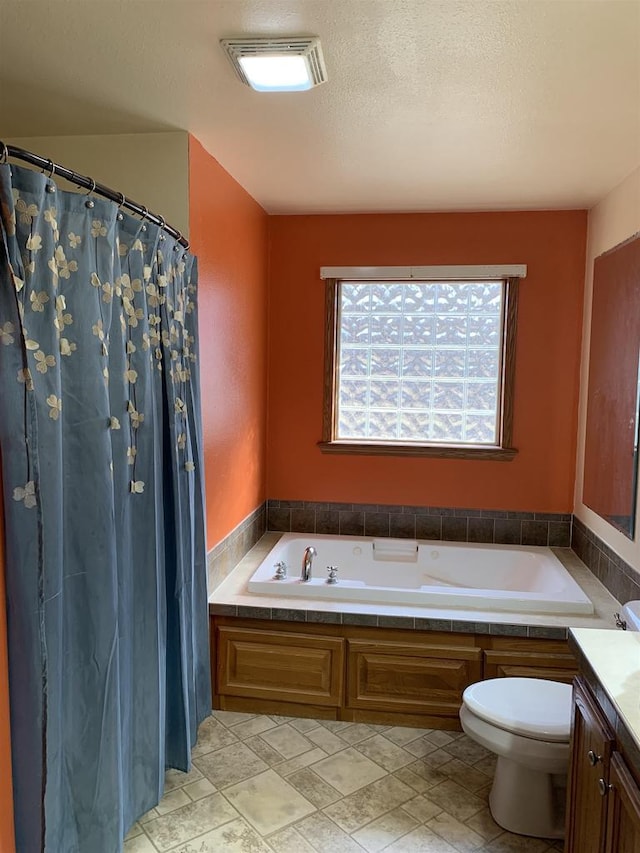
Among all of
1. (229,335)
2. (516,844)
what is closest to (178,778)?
(516,844)

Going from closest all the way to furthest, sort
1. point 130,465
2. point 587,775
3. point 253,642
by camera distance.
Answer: point 587,775
point 130,465
point 253,642

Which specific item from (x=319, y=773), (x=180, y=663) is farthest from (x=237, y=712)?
(x=180, y=663)

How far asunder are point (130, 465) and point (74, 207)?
2.48 feet

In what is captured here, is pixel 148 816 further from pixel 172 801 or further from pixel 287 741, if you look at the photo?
pixel 287 741

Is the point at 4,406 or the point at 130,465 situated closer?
the point at 4,406

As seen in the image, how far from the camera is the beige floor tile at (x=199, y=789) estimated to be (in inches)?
89.9

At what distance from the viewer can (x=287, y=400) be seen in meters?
3.88

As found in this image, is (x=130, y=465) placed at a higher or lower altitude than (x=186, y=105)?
lower

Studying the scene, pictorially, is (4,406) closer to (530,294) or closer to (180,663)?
(180,663)

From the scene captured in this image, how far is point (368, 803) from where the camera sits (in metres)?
2.26

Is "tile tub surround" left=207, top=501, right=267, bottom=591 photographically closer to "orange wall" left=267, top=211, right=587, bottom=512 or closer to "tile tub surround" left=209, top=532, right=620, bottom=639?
"tile tub surround" left=209, top=532, right=620, bottom=639

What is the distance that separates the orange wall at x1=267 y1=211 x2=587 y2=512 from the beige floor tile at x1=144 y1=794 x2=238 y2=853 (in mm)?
1918

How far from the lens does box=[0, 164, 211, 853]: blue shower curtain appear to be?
151 cm

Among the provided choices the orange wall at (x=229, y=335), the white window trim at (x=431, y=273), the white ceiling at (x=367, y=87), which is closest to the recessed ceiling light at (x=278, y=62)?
the white ceiling at (x=367, y=87)
